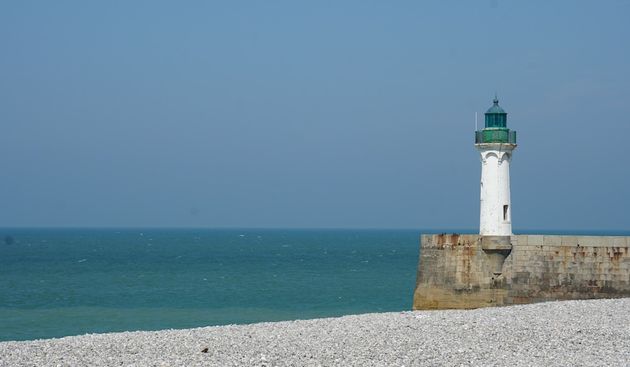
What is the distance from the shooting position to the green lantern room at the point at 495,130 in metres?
25.8

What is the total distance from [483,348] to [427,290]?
30.8ft

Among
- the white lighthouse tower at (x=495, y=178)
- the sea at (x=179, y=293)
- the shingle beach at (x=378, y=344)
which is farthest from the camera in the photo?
the sea at (x=179, y=293)

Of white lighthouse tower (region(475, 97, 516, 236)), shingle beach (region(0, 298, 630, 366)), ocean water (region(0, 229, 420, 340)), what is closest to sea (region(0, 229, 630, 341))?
ocean water (region(0, 229, 420, 340))

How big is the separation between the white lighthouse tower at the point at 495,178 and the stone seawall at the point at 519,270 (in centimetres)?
67

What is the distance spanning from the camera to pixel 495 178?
25.8 m

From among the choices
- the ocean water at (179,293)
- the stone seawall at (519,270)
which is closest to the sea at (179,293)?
the ocean water at (179,293)

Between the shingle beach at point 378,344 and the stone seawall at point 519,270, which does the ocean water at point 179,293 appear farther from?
the shingle beach at point 378,344

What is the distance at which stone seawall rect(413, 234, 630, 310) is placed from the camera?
2352 centimetres

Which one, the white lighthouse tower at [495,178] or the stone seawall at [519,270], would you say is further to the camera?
the white lighthouse tower at [495,178]

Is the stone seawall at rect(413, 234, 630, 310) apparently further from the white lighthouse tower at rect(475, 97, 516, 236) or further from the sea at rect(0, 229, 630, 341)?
the sea at rect(0, 229, 630, 341)

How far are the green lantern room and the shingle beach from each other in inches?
237

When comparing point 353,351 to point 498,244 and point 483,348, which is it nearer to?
point 483,348

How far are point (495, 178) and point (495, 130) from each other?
123 cm

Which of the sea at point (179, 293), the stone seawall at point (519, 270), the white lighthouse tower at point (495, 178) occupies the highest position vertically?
the white lighthouse tower at point (495, 178)
